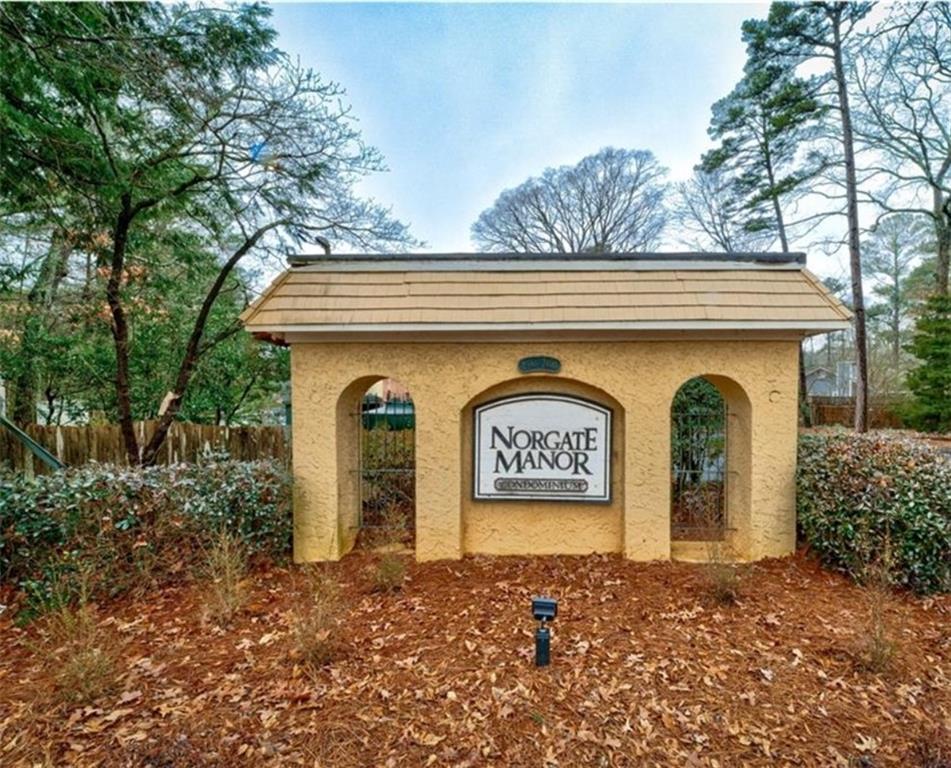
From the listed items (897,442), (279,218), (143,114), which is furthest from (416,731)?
(279,218)

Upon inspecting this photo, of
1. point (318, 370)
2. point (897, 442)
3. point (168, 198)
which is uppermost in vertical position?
point (168, 198)

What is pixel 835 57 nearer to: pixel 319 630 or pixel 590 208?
pixel 590 208

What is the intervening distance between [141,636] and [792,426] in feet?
20.2

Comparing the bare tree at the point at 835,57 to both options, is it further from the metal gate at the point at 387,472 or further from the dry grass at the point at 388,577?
the dry grass at the point at 388,577

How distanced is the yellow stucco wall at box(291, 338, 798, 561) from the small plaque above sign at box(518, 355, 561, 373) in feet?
0.23

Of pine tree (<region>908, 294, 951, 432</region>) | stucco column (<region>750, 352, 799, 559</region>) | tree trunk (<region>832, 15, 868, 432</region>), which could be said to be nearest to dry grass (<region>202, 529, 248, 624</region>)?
stucco column (<region>750, 352, 799, 559</region>)

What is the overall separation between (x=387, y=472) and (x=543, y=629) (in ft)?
10.7

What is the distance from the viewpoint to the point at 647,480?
4859 millimetres

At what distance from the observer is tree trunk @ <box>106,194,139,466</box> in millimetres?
6941

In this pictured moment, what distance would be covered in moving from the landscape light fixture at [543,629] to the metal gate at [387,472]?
2.55 meters

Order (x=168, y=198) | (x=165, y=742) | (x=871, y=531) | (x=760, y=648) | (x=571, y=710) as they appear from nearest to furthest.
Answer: (x=165, y=742) → (x=571, y=710) → (x=760, y=648) → (x=871, y=531) → (x=168, y=198)

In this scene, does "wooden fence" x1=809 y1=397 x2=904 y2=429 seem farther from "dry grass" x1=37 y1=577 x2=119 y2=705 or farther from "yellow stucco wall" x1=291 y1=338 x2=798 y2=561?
"dry grass" x1=37 y1=577 x2=119 y2=705

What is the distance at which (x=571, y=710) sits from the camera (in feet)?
8.97

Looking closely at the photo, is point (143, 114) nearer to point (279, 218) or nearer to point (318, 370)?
point (279, 218)
